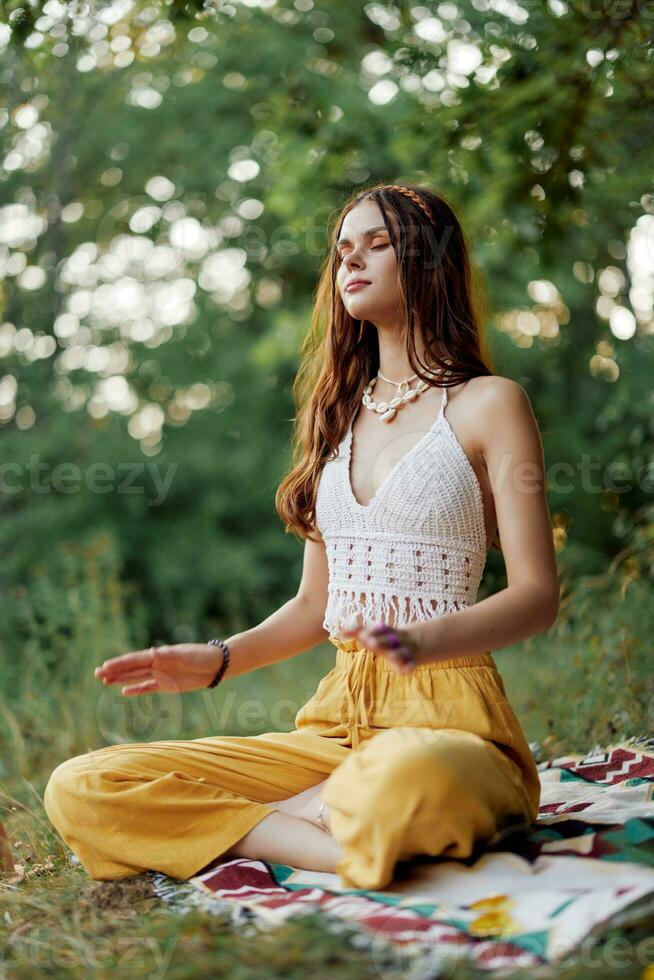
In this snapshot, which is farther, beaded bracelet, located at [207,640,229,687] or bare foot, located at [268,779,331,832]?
beaded bracelet, located at [207,640,229,687]

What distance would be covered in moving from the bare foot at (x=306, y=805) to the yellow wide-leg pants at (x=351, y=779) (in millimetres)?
24

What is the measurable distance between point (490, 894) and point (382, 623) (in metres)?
0.50

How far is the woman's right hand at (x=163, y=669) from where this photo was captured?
221cm

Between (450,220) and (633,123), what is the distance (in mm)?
2115

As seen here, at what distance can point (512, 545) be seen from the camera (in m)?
2.13

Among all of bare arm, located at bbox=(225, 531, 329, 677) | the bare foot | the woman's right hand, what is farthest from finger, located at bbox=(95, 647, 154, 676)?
the bare foot

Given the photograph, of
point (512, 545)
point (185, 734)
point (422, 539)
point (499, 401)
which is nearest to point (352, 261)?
point (499, 401)

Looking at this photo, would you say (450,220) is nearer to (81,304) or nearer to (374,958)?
(374,958)

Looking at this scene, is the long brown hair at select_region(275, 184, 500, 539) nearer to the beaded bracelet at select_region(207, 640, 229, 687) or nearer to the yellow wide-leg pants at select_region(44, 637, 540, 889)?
the beaded bracelet at select_region(207, 640, 229, 687)

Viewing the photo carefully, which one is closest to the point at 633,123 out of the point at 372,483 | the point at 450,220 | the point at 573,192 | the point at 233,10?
the point at 573,192

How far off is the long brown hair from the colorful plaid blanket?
2.98ft

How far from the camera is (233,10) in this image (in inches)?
239

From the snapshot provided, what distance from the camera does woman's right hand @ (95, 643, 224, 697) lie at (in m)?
2.21

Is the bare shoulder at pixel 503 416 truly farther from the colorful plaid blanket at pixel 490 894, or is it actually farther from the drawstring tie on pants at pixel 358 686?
the colorful plaid blanket at pixel 490 894
